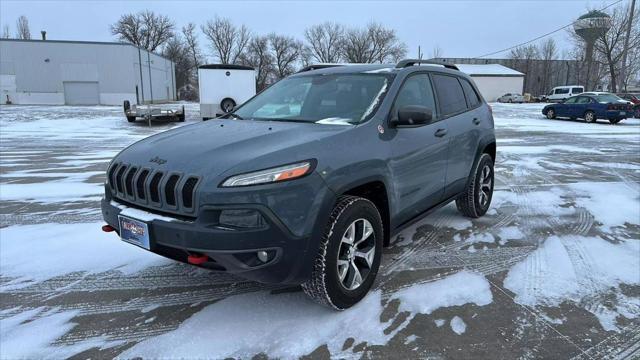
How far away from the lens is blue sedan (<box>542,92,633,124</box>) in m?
20.8

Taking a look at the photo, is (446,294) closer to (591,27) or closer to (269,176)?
(269,176)

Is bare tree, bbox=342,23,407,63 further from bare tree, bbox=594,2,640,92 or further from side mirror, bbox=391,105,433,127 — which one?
side mirror, bbox=391,105,433,127

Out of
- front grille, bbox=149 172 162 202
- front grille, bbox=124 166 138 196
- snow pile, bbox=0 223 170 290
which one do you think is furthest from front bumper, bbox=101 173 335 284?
snow pile, bbox=0 223 170 290

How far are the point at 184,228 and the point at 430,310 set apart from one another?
1.86 metres

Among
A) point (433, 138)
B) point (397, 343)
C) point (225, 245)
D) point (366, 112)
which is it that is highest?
point (366, 112)

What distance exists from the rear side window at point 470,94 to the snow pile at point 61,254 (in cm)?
371

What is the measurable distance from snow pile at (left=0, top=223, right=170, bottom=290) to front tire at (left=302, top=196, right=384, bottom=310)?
6.15ft

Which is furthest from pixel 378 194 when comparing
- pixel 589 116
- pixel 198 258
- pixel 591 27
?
pixel 591 27

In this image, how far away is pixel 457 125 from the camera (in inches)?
179

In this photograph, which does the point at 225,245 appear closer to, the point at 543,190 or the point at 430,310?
the point at 430,310

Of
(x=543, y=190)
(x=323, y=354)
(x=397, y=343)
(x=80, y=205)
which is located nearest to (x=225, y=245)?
(x=323, y=354)

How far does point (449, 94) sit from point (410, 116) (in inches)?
58.5

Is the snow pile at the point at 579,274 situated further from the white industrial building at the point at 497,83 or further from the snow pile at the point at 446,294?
the white industrial building at the point at 497,83

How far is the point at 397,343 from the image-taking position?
2852 mm
